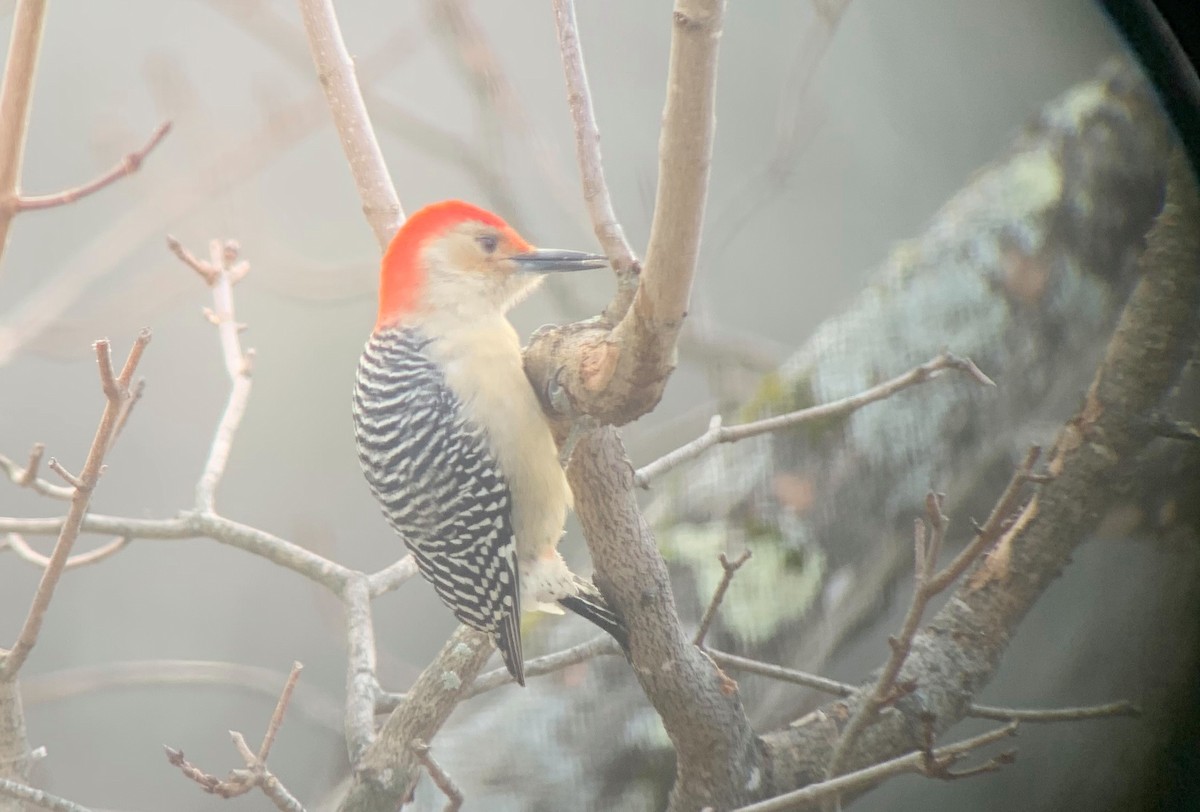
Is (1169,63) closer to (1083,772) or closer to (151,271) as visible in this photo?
(1083,772)

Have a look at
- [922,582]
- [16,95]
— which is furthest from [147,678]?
[922,582]

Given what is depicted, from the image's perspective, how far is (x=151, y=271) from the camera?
1.41 m

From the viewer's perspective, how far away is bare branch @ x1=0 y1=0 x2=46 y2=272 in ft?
3.86

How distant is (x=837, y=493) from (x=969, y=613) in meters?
0.26

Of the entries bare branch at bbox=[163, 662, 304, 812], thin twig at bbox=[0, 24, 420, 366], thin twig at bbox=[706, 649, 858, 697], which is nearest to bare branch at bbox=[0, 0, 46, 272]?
thin twig at bbox=[0, 24, 420, 366]

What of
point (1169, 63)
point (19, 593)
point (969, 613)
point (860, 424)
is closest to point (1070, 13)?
point (1169, 63)

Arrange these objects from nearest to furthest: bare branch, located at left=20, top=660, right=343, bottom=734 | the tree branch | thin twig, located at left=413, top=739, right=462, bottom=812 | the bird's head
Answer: the tree branch < thin twig, located at left=413, top=739, right=462, bottom=812 < bare branch, located at left=20, top=660, right=343, bottom=734 < the bird's head

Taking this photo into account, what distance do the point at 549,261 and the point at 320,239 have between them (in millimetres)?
375

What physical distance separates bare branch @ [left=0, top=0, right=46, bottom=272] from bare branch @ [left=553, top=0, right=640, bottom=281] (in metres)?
0.65

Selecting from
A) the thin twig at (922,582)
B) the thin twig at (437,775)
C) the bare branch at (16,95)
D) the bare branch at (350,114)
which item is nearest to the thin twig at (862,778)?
the thin twig at (922,582)

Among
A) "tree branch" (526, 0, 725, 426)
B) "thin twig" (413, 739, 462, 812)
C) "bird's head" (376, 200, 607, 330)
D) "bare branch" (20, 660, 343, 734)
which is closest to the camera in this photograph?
"tree branch" (526, 0, 725, 426)

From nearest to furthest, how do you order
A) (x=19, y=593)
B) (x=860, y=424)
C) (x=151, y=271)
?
1. (x=19, y=593)
2. (x=151, y=271)
3. (x=860, y=424)

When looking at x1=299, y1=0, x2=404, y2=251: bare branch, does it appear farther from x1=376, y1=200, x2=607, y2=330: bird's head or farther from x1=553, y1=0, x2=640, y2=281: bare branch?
x1=553, y1=0, x2=640, y2=281: bare branch

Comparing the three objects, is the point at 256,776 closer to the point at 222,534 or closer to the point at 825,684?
the point at 222,534
